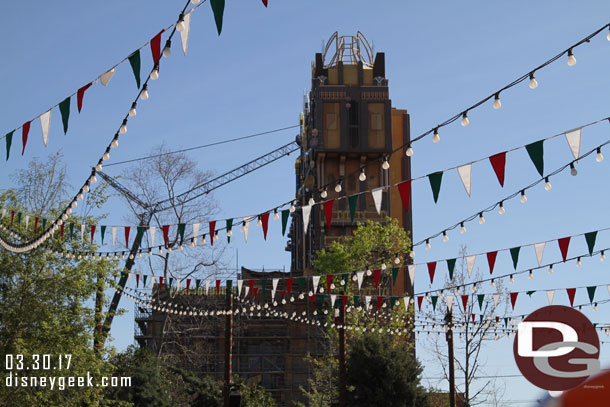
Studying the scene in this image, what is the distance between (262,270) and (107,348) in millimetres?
32959

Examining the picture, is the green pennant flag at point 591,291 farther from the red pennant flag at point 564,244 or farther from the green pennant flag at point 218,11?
the green pennant flag at point 218,11

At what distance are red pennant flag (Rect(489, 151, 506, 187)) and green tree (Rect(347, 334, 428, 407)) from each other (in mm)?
19000

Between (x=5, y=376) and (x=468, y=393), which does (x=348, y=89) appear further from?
(x=5, y=376)

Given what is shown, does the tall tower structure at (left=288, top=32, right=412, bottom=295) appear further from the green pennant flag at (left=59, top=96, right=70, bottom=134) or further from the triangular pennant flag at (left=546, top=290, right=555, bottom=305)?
the green pennant flag at (left=59, top=96, right=70, bottom=134)

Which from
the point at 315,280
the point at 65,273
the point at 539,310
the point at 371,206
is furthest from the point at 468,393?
the point at 539,310

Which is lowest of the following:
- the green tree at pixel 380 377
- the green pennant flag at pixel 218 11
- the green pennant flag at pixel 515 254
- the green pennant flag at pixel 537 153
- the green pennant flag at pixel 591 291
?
the green tree at pixel 380 377

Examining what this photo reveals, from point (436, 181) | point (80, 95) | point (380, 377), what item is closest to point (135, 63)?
point (80, 95)

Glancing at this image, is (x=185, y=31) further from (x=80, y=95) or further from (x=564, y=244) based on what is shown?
(x=564, y=244)

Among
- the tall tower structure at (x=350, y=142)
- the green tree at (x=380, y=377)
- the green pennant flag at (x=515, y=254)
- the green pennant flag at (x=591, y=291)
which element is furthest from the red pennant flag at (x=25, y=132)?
the tall tower structure at (x=350, y=142)

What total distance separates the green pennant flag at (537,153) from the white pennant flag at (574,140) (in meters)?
0.40

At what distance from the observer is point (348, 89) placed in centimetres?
5369

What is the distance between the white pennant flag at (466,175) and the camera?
37.2 ft

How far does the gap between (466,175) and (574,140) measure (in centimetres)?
171

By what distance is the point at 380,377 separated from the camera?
28922 millimetres
